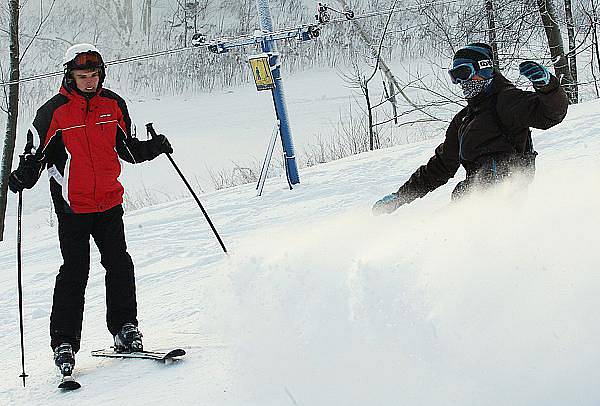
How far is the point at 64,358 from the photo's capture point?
150 inches

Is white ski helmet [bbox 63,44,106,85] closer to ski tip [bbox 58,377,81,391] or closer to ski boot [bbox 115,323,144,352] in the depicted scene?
ski boot [bbox 115,323,144,352]

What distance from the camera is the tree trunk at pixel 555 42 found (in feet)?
47.8

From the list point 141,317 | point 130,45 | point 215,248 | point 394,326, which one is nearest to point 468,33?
point 215,248

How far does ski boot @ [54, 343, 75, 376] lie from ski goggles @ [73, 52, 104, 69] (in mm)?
1517

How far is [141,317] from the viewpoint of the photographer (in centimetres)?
497

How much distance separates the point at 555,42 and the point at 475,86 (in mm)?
12579

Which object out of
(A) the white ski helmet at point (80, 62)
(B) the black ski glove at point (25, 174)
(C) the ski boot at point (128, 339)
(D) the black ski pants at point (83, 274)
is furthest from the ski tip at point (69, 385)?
(A) the white ski helmet at point (80, 62)

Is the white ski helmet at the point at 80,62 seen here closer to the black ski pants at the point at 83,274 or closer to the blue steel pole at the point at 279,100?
the black ski pants at the point at 83,274

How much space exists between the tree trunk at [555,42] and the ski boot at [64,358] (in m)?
12.8

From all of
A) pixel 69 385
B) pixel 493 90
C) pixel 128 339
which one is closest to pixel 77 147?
pixel 128 339

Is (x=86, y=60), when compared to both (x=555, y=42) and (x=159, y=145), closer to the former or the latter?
(x=159, y=145)

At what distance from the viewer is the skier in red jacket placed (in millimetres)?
3887

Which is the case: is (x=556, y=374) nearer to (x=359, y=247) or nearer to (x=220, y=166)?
(x=359, y=247)

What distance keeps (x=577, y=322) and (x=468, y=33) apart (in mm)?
13260
